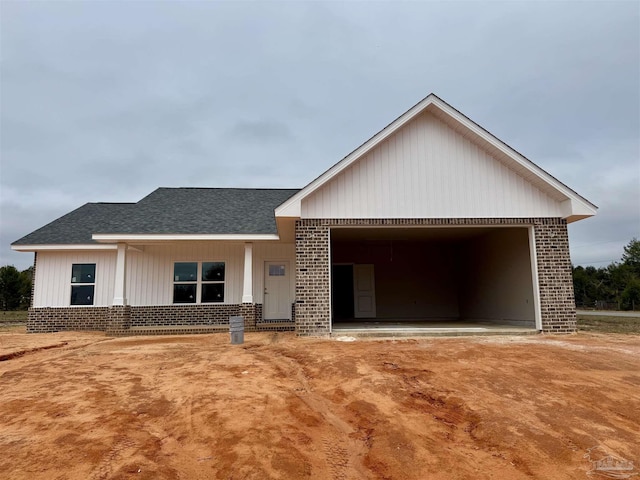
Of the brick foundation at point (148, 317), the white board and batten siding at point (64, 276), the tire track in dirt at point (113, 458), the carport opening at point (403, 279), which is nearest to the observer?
the tire track in dirt at point (113, 458)

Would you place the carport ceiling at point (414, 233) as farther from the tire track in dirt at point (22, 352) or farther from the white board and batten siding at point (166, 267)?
the tire track in dirt at point (22, 352)

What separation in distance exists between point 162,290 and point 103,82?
1143cm

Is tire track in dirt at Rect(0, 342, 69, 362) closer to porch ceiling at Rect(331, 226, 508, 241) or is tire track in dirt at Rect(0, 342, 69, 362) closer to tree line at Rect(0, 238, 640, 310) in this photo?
porch ceiling at Rect(331, 226, 508, 241)

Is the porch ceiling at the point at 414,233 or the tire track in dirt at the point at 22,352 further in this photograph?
the porch ceiling at the point at 414,233

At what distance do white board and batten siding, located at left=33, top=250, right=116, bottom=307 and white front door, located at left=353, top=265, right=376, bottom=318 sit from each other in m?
9.55

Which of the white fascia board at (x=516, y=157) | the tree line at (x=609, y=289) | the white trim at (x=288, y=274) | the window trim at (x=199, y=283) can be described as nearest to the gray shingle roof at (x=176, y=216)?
the white trim at (x=288, y=274)

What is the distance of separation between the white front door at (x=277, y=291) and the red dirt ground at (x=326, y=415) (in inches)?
248

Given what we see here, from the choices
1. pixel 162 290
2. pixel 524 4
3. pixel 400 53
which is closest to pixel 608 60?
pixel 524 4

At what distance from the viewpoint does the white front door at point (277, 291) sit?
535 inches

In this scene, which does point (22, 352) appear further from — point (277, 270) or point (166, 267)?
point (277, 270)

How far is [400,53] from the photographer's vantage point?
17594mm

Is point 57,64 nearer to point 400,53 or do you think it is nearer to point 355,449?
point 400,53

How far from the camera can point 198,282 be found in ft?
43.9

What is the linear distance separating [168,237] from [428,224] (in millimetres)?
7742
